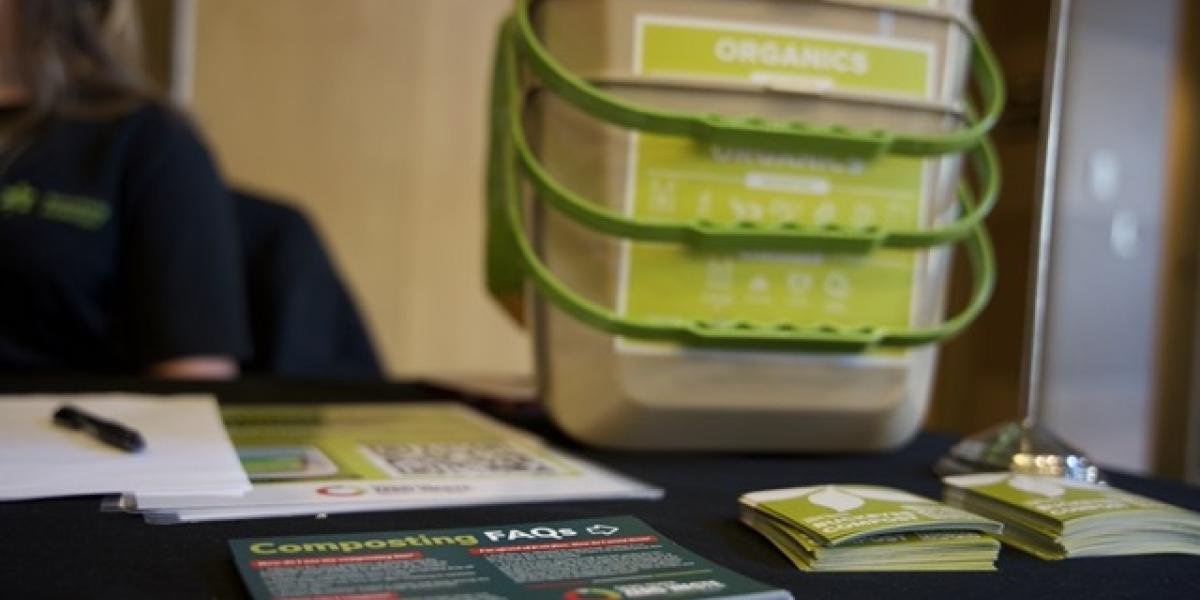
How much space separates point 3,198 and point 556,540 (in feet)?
3.33

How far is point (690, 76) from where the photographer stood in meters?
0.58

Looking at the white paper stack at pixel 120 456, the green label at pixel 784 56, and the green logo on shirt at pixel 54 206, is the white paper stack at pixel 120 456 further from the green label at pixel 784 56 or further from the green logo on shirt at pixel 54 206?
the green logo on shirt at pixel 54 206

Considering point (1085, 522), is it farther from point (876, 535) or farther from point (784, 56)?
point (784, 56)

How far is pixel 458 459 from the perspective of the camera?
0.52 metres

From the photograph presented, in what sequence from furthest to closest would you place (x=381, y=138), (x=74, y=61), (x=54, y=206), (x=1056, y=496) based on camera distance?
1. (x=381, y=138)
2. (x=74, y=61)
3. (x=54, y=206)
4. (x=1056, y=496)

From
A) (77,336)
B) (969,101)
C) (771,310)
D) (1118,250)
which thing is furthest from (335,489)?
(1118,250)

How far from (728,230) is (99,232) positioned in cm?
89

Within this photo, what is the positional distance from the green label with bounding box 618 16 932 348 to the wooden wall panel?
1464 millimetres

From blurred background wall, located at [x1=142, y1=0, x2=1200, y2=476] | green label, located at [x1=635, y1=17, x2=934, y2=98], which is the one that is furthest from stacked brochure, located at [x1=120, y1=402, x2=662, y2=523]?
blurred background wall, located at [x1=142, y1=0, x2=1200, y2=476]

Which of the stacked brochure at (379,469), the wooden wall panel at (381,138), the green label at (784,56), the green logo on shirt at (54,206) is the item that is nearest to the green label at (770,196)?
the green label at (784,56)

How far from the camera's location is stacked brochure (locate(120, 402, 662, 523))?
1.34 feet

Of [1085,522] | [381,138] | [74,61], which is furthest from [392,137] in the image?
[1085,522]

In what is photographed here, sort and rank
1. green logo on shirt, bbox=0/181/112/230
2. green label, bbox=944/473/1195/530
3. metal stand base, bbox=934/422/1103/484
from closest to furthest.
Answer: green label, bbox=944/473/1195/530 → metal stand base, bbox=934/422/1103/484 → green logo on shirt, bbox=0/181/112/230

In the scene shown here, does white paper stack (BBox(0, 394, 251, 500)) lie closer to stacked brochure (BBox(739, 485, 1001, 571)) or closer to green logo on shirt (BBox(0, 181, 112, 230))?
stacked brochure (BBox(739, 485, 1001, 571))
